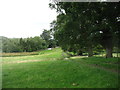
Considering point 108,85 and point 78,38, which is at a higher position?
point 78,38

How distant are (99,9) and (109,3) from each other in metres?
0.93

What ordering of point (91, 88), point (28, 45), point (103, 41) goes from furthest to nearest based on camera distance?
point (28, 45) → point (103, 41) → point (91, 88)

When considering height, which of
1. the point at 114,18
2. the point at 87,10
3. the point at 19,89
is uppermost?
the point at 87,10

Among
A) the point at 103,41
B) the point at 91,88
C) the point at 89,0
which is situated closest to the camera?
the point at 91,88

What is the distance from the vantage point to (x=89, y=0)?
6977 mm

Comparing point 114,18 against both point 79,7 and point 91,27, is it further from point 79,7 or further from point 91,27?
point 91,27

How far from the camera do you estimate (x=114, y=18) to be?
7.79 m

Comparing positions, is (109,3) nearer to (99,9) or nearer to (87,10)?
(99,9)

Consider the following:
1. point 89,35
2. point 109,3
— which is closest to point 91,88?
point 109,3

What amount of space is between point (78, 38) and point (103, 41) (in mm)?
3774

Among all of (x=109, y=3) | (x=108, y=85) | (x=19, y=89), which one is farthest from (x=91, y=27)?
(x=19, y=89)

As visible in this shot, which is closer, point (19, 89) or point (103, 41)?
point (19, 89)

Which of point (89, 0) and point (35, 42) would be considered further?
point (35, 42)

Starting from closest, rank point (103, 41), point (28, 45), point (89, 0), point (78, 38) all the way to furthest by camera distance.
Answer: point (89, 0) → point (103, 41) → point (78, 38) → point (28, 45)
